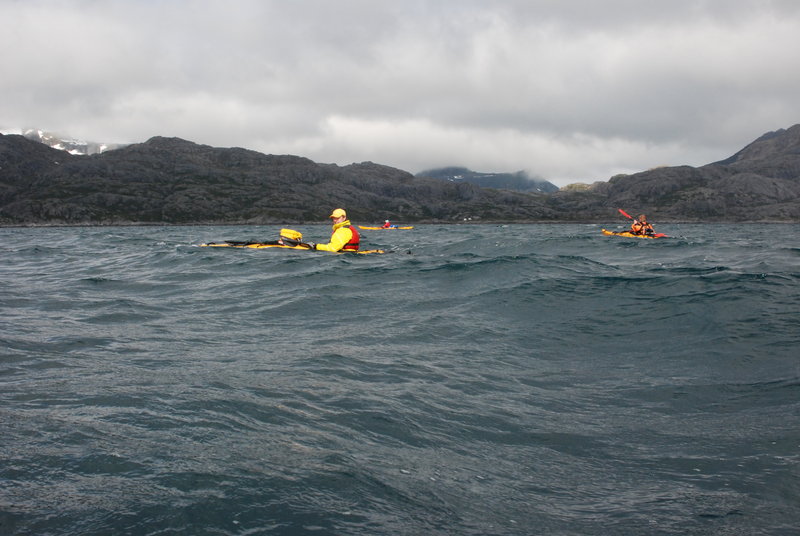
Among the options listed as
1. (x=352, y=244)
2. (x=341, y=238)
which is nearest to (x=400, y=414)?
(x=341, y=238)

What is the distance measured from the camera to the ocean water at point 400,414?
413 centimetres

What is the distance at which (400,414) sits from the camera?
621 cm

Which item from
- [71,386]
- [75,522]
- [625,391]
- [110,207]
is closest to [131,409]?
[71,386]

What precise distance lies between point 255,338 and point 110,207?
198 meters

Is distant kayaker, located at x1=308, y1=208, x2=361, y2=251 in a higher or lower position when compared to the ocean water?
higher

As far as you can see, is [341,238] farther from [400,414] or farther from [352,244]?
[400,414]

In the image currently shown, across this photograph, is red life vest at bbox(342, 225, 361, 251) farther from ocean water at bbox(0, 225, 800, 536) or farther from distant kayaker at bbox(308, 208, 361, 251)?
ocean water at bbox(0, 225, 800, 536)

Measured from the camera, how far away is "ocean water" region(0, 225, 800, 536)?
4.13 meters

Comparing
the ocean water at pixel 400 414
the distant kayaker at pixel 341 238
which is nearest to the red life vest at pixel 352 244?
the distant kayaker at pixel 341 238

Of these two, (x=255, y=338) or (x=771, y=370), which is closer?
(x=771, y=370)

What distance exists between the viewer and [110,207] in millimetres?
180250

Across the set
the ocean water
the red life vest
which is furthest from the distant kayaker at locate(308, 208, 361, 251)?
the ocean water

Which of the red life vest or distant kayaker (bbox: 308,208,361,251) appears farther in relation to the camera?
the red life vest

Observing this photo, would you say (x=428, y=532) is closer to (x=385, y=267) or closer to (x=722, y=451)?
(x=722, y=451)
